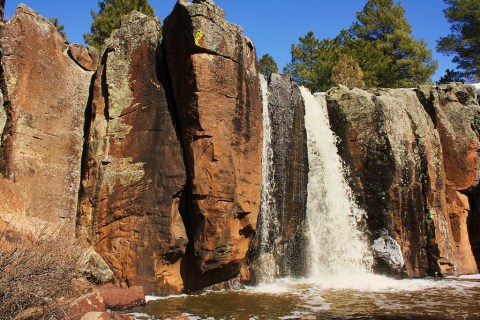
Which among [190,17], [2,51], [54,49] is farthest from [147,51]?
[2,51]

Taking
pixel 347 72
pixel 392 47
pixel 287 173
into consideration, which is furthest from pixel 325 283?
pixel 392 47

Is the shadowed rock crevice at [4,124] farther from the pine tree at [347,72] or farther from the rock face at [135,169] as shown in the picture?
the pine tree at [347,72]

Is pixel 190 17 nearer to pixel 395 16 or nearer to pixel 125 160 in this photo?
pixel 125 160

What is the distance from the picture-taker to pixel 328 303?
9062mm

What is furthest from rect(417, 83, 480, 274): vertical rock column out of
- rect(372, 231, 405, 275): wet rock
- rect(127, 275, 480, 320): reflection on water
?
rect(127, 275, 480, 320): reflection on water

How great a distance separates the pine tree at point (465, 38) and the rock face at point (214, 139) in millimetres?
23896

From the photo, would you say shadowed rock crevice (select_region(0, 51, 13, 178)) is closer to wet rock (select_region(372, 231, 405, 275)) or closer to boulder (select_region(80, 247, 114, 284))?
boulder (select_region(80, 247, 114, 284))

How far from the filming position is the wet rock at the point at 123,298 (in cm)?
825

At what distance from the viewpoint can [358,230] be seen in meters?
13.5

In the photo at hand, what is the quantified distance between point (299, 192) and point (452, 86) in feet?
26.3

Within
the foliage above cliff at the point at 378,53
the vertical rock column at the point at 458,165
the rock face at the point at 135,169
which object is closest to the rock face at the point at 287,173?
the rock face at the point at 135,169

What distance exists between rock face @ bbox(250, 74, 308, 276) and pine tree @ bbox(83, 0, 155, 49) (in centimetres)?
1404

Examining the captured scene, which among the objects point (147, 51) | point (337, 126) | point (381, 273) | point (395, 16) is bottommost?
point (381, 273)

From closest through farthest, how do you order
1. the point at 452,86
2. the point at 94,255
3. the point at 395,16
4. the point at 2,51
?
the point at 94,255
the point at 2,51
the point at 452,86
the point at 395,16
